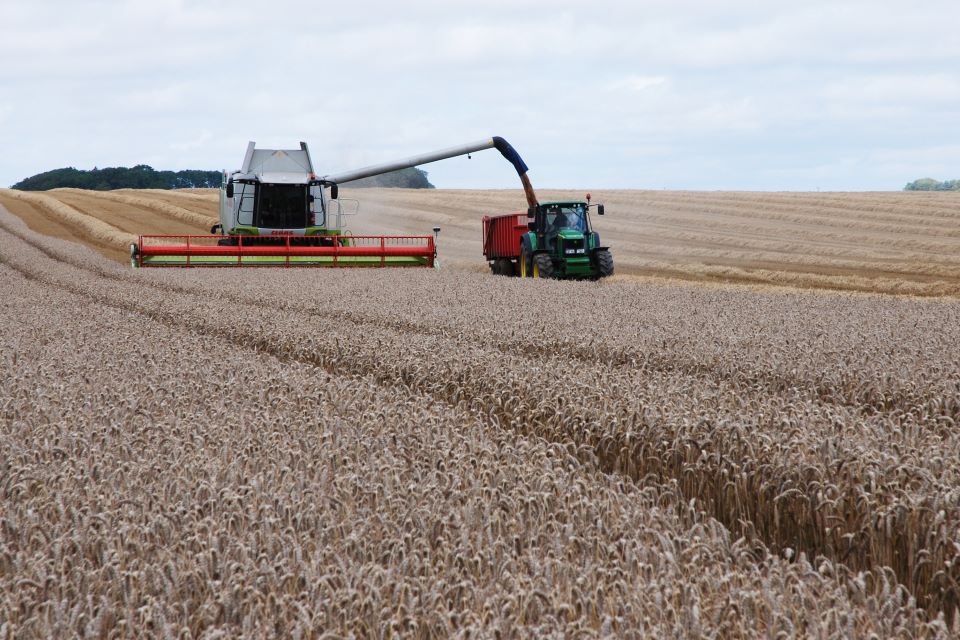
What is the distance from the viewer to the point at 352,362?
9828 millimetres

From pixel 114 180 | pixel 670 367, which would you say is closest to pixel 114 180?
pixel 114 180

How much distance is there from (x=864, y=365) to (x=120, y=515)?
6109mm

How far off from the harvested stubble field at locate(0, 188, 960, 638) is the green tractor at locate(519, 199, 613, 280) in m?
12.1

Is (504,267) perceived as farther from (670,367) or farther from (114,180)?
(114,180)

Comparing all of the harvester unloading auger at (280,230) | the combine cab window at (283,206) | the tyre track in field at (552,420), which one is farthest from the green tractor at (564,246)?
the tyre track in field at (552,420)

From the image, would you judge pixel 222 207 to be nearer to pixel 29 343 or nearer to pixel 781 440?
pixel 29 343

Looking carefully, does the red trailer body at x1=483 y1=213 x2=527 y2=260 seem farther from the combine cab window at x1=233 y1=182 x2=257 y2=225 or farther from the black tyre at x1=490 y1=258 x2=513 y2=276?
the combine cab window at x1=233 y1=182 x2=257 y2=225

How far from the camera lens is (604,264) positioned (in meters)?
23.0

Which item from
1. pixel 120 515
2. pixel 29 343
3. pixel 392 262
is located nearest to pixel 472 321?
pixel 29 343

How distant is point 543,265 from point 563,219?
1.47m

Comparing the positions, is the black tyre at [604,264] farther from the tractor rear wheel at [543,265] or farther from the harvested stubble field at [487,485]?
the harvested stubble field at [487,485]

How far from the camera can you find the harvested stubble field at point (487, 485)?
11.0 feet

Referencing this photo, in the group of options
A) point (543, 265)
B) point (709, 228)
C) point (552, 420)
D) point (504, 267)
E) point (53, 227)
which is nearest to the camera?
point (552, 420)

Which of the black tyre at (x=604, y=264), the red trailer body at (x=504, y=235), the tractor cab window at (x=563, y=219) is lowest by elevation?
the black tyre at (x=604, y=264)
